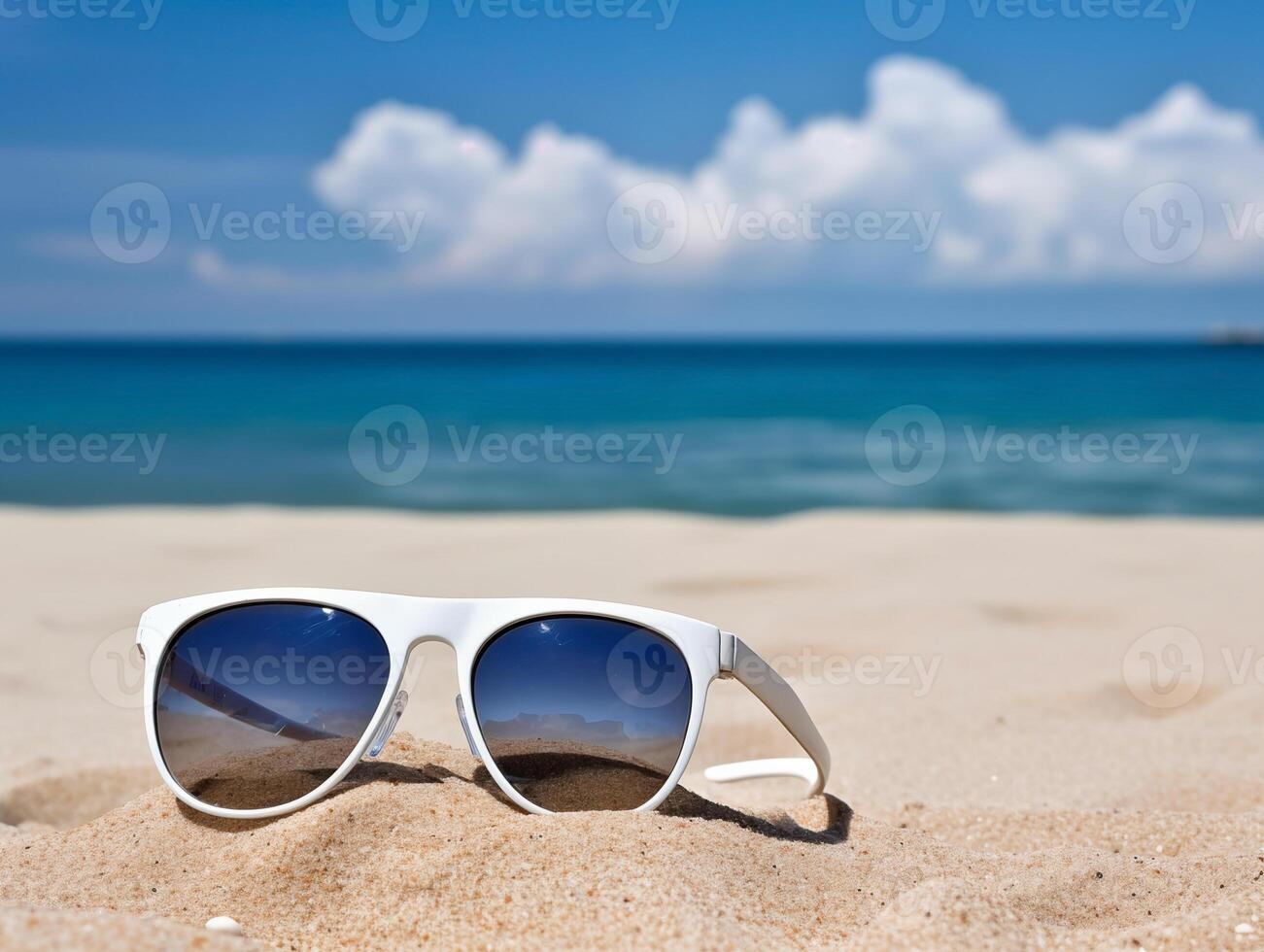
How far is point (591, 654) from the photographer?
6.86ft

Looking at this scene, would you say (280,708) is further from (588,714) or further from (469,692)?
(588,714)

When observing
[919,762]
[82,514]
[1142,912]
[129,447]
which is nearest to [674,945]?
[1142,912]

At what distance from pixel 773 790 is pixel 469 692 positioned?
1.41m

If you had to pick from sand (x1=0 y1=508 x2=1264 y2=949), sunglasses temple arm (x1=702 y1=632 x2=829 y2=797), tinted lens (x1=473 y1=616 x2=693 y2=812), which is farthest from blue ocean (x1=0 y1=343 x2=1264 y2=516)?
tinted lens (x1=473 y1=616 x2=693 y2=812)

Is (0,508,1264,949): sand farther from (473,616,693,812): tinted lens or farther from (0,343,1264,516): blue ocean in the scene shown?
(0,343,1264,516): blue ocean

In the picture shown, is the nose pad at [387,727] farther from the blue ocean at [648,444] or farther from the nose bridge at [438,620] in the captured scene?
Result: the blue ocean at [648,444]

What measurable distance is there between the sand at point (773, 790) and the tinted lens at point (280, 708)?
0.08 meters

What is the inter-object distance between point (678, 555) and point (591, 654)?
17.6 feet

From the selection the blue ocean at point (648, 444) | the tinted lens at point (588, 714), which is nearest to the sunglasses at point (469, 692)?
the tinted lens at point (588, 714)

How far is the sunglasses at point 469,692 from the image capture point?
6.77 ft

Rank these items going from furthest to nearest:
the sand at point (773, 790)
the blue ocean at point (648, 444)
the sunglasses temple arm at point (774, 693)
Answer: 1. the blue ocean at point (648, 444)
2. the sunglasses temple arm at point (774, 693)
3. the sand at point (773, 790)

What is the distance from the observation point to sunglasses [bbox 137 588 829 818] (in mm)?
2062

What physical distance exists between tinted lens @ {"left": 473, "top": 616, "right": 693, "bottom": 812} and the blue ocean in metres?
10.00

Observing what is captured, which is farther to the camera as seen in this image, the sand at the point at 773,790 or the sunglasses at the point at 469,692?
the sunglasses at the point at 469,692
